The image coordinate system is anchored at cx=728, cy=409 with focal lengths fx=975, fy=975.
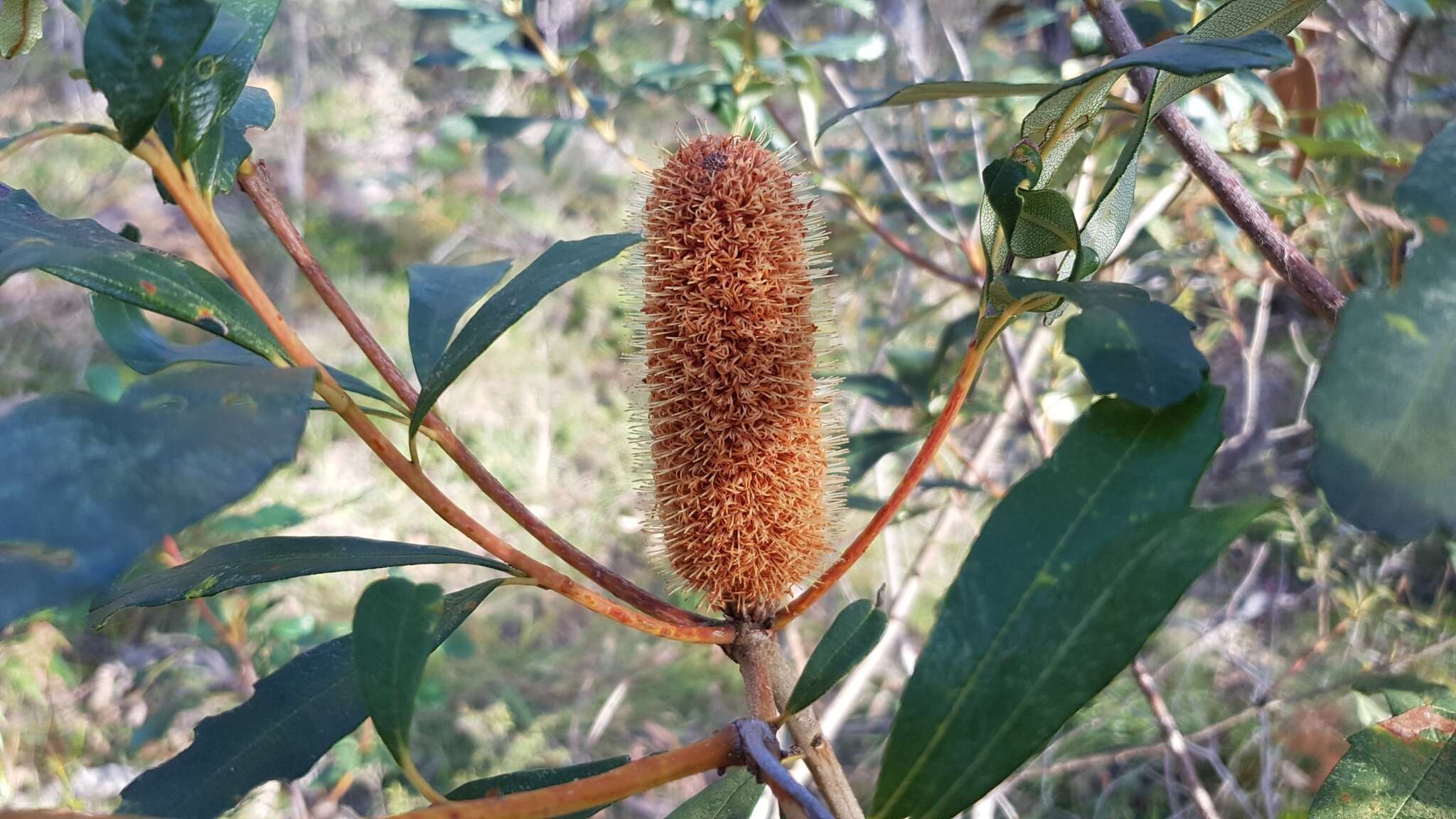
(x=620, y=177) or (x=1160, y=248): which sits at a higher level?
(x=620, y=177)

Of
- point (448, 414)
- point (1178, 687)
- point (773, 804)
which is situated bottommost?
point (1178, 687)

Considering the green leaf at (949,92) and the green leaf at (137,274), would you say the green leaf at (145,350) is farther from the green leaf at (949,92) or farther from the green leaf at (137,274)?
the green leaf at (949,92)

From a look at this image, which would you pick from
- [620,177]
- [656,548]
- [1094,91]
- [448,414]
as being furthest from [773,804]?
[620,177]

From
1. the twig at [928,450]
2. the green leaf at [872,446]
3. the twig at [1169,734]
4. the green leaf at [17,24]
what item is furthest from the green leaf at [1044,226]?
the twig at [1169,734]

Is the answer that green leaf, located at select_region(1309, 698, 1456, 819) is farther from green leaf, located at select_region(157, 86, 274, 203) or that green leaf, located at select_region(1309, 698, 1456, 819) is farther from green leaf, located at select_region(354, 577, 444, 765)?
green leaf, located at select_region(157, 86, 274, 203)

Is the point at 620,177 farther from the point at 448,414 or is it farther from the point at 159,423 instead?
the point at 159,423

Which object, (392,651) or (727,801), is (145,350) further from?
(727,801)

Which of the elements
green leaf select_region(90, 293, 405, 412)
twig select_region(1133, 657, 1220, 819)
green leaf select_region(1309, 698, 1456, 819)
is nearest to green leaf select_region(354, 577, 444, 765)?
green leaf select_region(90, 293, 405, 412)
